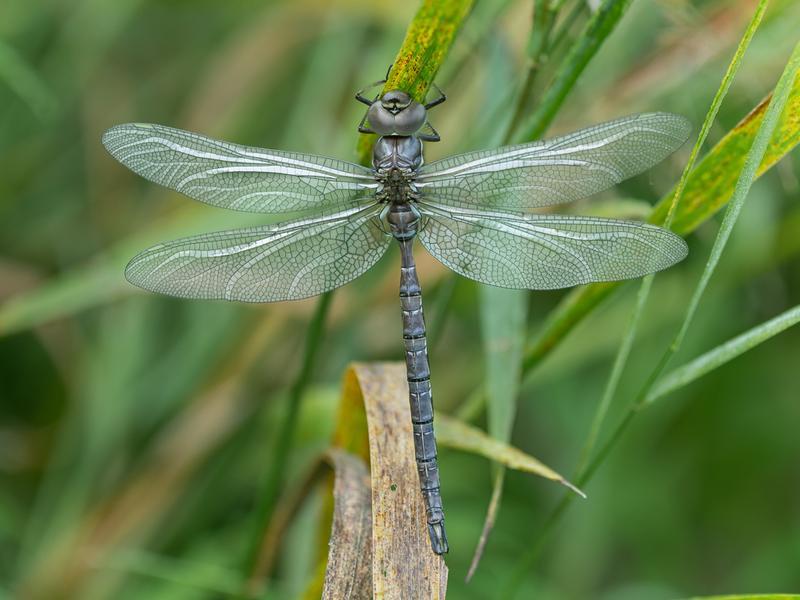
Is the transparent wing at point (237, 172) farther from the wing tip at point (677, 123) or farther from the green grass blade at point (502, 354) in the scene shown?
the wing tip at point (677, 123)

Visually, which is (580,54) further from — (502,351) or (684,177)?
(502,351)

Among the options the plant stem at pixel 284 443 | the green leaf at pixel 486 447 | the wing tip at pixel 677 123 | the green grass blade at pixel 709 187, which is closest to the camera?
the green grass blade at pixel 709 187

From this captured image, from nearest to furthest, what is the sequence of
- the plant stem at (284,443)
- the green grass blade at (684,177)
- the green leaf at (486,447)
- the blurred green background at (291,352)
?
the green grass blade at (684,177) < the green leaf at (486,447) < the plant stem at (284,443) < the blurred green background at (291,352)

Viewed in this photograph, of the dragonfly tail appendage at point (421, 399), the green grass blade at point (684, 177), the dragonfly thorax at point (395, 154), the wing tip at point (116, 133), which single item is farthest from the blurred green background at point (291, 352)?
the green grass blade at point (684, 177)

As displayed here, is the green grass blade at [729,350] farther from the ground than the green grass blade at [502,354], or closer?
closer

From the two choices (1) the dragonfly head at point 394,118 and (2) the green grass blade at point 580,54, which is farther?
(1) the dragonfly head at point 394,118

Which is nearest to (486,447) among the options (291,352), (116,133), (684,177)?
(684,177)

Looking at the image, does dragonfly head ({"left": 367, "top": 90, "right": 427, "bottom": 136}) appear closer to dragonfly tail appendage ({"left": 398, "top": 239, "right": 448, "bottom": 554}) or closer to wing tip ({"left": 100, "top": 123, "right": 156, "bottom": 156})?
dragonfly tail appendage ({"left": 398, "top": 239, "right": 448, "bottom": 554})
